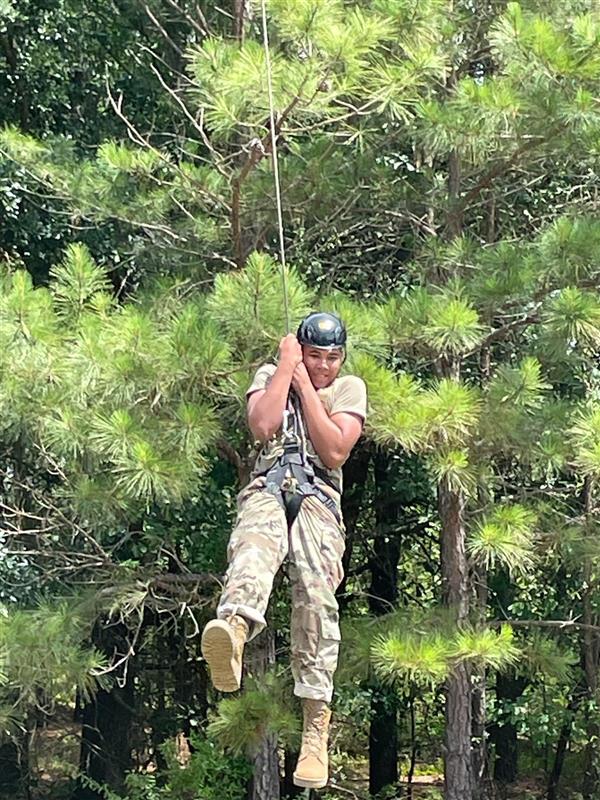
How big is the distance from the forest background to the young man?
1.96 feet

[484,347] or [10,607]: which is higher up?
[484,347]

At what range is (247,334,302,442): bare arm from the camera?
3129mm

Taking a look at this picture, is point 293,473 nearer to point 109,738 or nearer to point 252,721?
point 252,721

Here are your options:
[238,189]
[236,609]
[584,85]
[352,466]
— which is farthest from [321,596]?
[352,466]

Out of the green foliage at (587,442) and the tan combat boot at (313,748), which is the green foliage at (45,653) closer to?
the tan combat boot at (313,748)

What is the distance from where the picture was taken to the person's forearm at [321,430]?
315cm

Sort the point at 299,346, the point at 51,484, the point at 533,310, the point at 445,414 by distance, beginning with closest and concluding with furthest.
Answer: the point at 299,346
the point at 445,414
the point at 533,310
the point at 51,484

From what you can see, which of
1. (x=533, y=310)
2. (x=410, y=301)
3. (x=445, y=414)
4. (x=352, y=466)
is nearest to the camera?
(x=445, y=414)

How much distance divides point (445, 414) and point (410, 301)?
0.50 m

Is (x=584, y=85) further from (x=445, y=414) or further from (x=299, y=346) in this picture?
(x=299, y=346)

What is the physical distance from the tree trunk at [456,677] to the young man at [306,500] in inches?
66.2

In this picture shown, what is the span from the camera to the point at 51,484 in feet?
20.0

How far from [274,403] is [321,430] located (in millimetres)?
150

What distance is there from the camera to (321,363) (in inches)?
130
